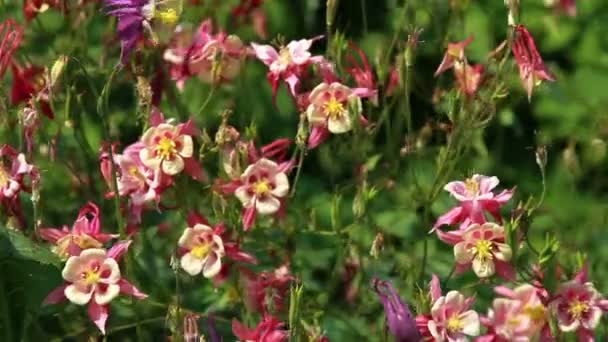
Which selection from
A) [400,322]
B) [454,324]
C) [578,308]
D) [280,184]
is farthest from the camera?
[280,184]

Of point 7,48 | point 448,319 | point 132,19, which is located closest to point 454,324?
point 448,319

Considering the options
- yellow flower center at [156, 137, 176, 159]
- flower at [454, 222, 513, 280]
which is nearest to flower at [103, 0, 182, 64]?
yellow flower center at [156, 137, 176, 159]

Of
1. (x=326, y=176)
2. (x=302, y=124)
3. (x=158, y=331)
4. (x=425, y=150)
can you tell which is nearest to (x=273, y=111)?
(x=326, y=176)

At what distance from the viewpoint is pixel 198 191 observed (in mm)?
2213

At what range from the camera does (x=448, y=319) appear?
184cm

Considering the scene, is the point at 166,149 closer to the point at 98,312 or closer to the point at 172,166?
the point at 172,166

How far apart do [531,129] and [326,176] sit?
62 cm

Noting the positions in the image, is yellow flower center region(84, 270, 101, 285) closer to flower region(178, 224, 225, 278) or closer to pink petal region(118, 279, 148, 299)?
pink petal region(118, 279, 148, 299)

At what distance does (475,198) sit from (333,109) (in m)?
0.25

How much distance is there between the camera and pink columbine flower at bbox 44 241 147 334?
186 cm

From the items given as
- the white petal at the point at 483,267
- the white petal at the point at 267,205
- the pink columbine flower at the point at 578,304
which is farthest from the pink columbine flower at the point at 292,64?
the pink columbine flower at the point at 578,304

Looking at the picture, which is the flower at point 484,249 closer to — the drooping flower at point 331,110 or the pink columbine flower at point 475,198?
the pink columbine flower at point 475,198

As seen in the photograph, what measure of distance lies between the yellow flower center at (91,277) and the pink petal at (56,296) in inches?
2.3

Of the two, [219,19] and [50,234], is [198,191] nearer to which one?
[50,234]
